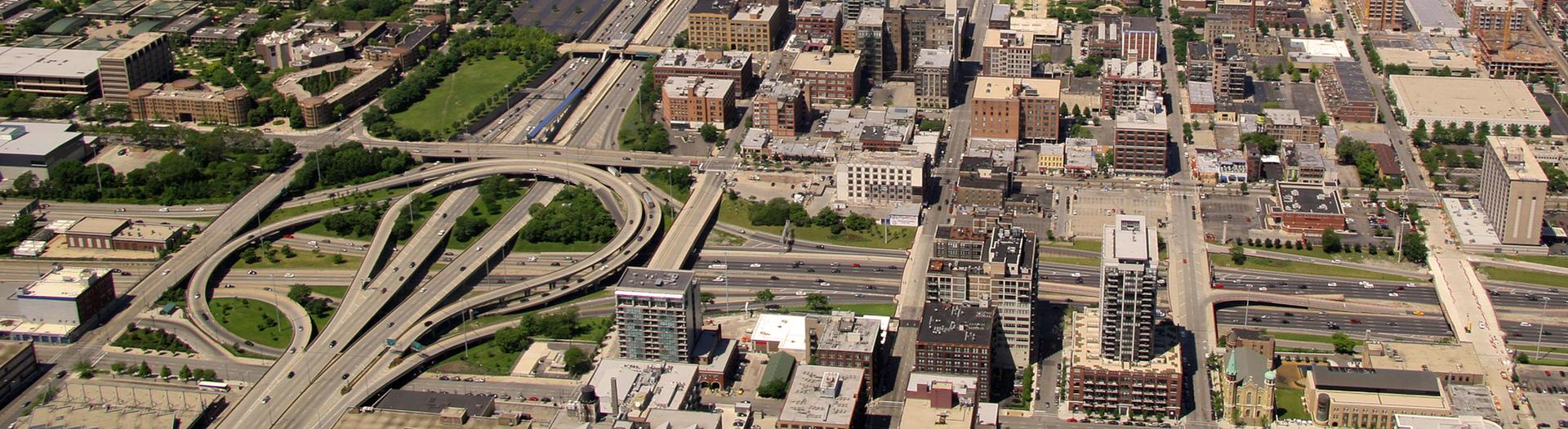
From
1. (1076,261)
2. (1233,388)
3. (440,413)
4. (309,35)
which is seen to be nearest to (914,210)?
(1076,261)

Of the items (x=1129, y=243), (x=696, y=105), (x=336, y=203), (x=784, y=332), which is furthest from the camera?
(x=696, y=105)

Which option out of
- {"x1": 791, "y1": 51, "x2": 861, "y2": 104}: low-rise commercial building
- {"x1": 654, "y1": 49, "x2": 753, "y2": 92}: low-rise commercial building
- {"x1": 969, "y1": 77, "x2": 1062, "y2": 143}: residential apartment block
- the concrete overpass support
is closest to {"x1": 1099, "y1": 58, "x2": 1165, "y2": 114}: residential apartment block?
{"x1": 969, "y1": 77, "x2": 1062, "y2": 143}: residential apartment block

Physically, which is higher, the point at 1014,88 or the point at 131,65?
the point at 131,65

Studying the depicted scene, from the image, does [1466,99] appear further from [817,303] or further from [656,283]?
[656,283]

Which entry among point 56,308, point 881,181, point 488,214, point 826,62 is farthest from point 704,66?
point 56,308

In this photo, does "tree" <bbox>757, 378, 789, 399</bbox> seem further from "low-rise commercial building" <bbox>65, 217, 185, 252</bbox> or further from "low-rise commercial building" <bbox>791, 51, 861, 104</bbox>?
"low-rise commercial building" <bbox>791, 51, 861, 104</bbox>

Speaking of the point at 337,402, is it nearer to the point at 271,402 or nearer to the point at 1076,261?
the point at 271,402

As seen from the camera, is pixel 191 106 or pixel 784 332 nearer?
pixel 784 332
